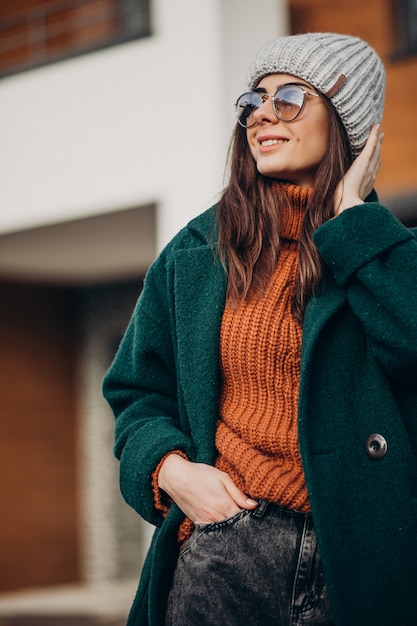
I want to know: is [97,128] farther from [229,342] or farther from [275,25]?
[229,342]

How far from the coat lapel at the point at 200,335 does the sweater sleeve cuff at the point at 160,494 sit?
0.07m

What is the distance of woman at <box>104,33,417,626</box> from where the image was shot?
6.83 feet

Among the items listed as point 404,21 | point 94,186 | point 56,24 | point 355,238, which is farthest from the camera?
point 56,24

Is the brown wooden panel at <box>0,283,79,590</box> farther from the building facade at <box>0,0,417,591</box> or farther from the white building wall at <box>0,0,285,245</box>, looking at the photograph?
the white building wall at <box>0,0,285,245</box>

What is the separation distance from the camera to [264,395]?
7.21ft

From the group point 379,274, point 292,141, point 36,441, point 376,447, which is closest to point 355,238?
point 379,274

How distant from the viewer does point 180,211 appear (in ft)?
21.9

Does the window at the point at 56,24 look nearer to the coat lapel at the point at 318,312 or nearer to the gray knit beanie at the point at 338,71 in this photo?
the gray knit beanie at the point at 338,71

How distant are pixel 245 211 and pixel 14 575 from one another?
8.26 meters

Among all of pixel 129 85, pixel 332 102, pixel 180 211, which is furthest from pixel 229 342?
pixel 129 85

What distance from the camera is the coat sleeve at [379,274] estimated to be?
6.84 feet

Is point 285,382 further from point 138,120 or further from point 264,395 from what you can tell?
point 138,120

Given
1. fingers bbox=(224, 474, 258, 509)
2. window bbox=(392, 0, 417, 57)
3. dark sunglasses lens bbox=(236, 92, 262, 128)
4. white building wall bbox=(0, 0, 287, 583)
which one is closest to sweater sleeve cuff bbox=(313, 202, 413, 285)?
dark sunglasses lens bbox=(236, 92, 262, 128)

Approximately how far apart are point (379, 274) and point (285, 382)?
1.10 ft
